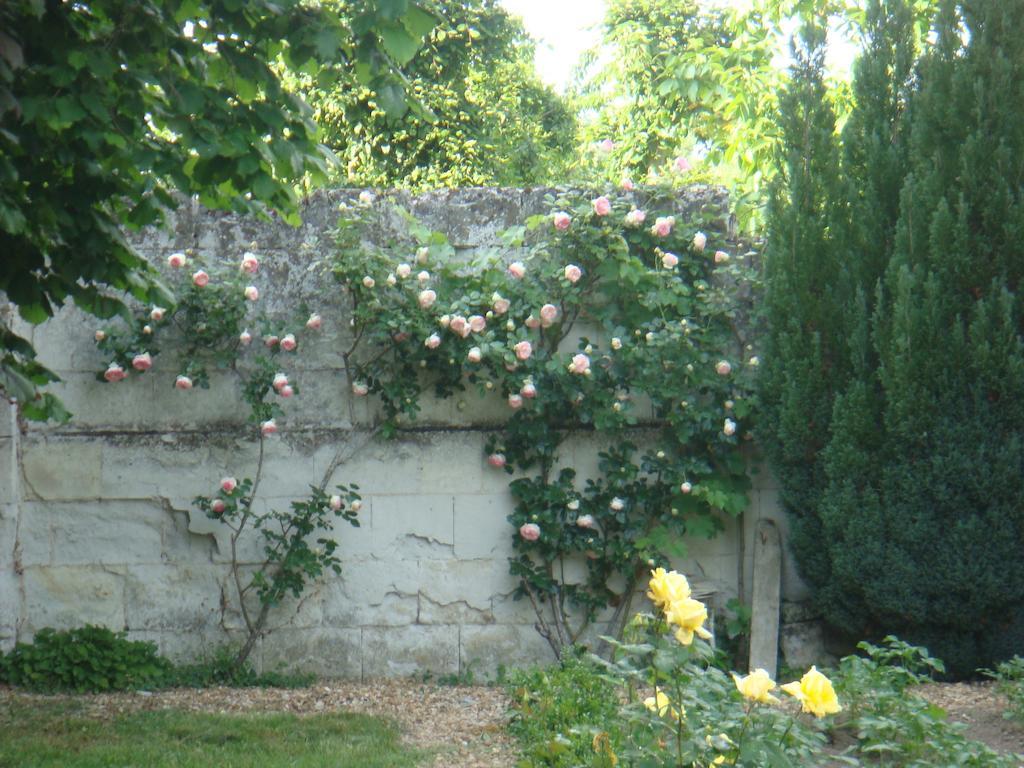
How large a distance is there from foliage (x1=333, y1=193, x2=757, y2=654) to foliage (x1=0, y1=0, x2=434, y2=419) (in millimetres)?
1320

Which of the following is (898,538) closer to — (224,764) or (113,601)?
(224,764)

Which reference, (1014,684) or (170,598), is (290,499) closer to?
(170,598)

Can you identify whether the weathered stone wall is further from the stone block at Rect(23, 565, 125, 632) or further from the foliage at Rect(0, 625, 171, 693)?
the foliage at Rect(0, 625, 171, 693)

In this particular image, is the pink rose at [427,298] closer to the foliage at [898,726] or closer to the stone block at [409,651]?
the stone block at [409,651]

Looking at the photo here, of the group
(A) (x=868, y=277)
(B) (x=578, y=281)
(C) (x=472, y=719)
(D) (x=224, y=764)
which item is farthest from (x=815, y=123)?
(D) (x=224, y=764)

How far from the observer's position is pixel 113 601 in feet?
17.4

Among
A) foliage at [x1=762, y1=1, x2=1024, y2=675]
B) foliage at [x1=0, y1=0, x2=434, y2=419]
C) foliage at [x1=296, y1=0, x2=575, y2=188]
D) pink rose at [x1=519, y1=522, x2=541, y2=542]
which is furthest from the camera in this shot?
foliage at [x1=296, y1=0, x2=575, y2=188]

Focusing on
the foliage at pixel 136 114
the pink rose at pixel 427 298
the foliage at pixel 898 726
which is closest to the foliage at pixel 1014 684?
the foliage at pixel 898 726

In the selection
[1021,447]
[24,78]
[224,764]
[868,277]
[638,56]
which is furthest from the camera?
[638,56]

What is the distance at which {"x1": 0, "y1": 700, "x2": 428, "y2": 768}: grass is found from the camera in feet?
12.8

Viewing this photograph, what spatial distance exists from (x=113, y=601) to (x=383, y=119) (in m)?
7.95

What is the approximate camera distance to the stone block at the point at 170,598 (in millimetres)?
5309

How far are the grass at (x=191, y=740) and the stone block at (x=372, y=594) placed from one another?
766mm

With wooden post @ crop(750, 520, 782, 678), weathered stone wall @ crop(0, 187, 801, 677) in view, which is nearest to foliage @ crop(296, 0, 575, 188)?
weathered stone wall @ crop(0, 187, 801, 677)
